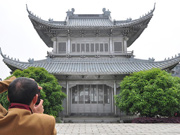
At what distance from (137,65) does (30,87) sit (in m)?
14.2

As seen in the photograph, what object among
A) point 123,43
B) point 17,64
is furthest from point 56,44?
point 123,43

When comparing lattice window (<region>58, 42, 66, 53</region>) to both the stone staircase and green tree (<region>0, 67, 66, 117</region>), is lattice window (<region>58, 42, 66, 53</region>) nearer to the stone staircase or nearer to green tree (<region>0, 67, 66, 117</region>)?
green tree (<region>0, 67, 66, 117</region>)

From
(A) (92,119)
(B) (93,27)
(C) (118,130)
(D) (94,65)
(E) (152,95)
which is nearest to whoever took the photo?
(C) (118,130)

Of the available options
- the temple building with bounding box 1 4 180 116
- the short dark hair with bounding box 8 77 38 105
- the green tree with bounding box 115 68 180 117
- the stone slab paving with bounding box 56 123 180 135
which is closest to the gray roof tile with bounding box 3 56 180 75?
the temple building with bounding box 1 4 180 116

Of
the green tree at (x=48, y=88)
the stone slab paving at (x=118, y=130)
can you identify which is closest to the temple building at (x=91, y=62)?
the green tree at (x=48, y=88)

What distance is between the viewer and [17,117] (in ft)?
4.36

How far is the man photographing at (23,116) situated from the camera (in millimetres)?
1314

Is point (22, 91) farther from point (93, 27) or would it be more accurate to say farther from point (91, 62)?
point (93, 27)

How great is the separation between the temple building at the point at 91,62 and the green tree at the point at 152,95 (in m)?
2.32

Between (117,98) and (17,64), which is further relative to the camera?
(17,64)

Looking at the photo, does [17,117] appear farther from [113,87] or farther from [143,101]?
[113,87]

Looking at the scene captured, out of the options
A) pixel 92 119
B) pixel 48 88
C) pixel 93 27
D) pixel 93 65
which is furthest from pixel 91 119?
pixel 93 27

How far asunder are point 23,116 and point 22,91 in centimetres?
22

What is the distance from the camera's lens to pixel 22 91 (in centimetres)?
148
